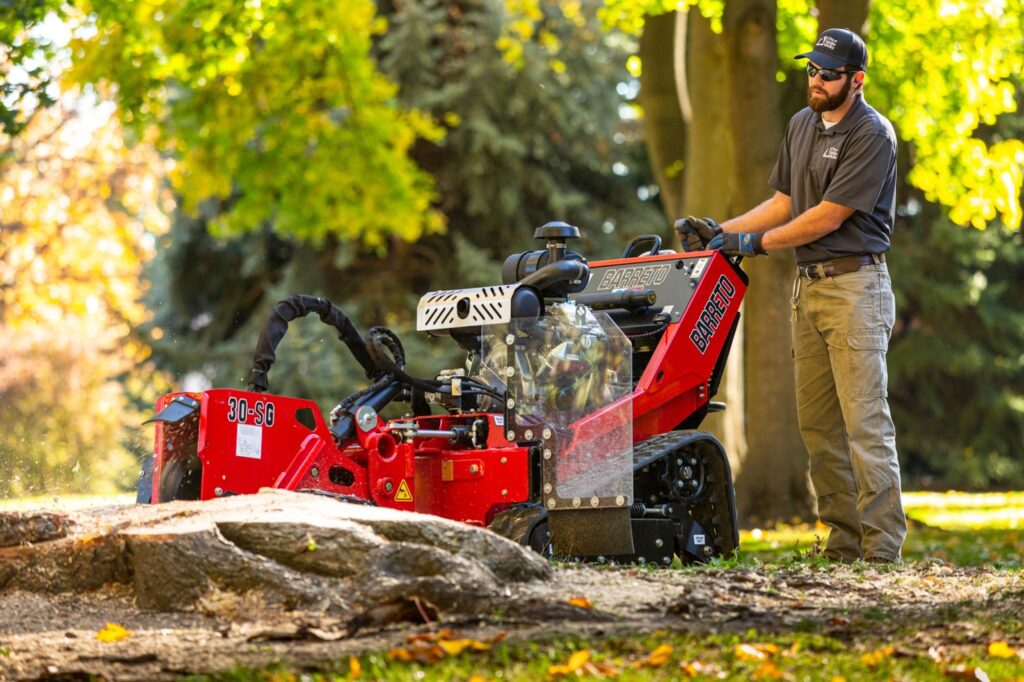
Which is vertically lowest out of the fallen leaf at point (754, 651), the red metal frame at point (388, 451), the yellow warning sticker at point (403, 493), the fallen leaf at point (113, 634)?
the fallen leaf at point (754, 651)

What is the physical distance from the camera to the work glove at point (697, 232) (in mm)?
8078

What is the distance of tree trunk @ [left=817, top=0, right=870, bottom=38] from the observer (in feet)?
44.2

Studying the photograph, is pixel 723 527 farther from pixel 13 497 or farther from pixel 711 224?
pixel 13 497

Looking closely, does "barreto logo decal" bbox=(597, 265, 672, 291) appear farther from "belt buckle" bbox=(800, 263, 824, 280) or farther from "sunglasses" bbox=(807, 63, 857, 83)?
"sunglasses" bbox=(807, 63, 857, 83)

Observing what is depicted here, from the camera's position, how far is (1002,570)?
713cm

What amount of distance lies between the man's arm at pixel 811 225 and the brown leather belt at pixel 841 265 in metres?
0.14

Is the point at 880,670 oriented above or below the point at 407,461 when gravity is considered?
below

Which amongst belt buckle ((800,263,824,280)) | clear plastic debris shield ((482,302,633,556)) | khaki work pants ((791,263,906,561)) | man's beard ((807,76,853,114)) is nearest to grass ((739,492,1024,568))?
khaki work pants ((791,263,906,561))

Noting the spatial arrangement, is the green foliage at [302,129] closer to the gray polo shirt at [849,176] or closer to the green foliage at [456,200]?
the green foliage at [456,200]

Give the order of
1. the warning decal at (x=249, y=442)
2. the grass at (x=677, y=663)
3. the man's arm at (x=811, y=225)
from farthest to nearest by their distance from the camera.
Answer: the man's arm at (x=811, y=225) → the warning decal at (x=249, y=442) → the grass at (x=677, y=663)

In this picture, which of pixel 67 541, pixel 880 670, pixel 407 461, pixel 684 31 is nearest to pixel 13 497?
pixel 407 461

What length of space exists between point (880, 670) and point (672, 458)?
3045 millimetres

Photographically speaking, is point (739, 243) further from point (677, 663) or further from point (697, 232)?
point (677, 663)

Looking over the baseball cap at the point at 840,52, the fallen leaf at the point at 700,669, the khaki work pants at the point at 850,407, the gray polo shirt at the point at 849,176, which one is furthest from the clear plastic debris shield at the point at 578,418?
the fallen leaf at the point at 700,669
